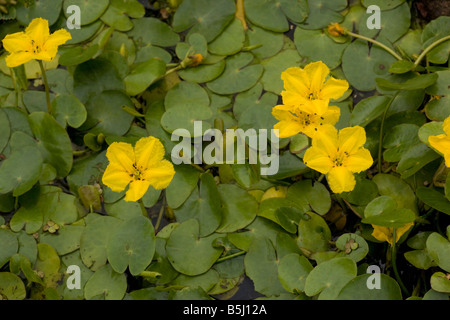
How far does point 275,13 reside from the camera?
1918 mm

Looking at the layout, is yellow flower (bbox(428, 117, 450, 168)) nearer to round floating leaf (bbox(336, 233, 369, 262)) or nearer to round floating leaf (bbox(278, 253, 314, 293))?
round floating leaf (bbox(336, 233, 369, 262))

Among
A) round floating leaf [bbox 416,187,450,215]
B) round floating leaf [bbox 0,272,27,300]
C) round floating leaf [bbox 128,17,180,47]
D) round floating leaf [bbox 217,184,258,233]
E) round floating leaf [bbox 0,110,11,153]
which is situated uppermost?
round floating leaf [bbox 128,17,180,47]

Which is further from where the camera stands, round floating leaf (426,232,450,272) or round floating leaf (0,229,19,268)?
round floating leaf (0,229,19,268)

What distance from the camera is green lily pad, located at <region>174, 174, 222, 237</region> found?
5.35 feet

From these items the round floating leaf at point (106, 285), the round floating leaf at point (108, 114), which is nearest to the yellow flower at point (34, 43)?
the round floating leaf at point (108, 114)

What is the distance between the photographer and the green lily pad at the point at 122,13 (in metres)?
1.93

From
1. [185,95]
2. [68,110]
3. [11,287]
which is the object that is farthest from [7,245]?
[185,95]

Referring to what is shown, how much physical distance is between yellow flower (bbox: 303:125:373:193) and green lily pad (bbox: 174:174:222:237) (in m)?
0.37

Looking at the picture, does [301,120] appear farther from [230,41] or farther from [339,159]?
[230,41]

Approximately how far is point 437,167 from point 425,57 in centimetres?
41

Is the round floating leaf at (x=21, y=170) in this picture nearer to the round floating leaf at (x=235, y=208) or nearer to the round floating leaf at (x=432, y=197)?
the round floating leaf at (x=235, y=208)

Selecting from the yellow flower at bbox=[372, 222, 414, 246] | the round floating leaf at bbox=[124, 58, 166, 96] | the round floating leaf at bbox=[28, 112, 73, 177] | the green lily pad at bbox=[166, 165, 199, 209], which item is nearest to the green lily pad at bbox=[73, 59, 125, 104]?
the round floating leaf at bbox=[124, 58, 166, 96]

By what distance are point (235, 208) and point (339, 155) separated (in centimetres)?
41
